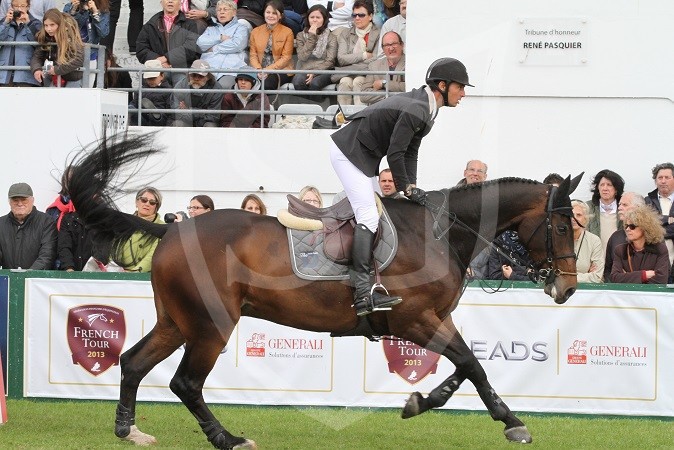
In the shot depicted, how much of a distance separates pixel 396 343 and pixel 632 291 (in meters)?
2.27

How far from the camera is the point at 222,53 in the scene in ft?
51.1

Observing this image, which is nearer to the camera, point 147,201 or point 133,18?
point 147,201

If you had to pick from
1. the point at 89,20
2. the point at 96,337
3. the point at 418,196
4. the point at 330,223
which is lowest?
the point at 96,337

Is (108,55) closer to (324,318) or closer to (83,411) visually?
(83,411)

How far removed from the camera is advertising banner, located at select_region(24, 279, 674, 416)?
10.6m

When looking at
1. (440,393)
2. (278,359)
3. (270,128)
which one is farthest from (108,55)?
(440,393)

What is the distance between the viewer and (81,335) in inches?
435

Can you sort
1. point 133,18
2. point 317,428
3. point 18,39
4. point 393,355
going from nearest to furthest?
point 317,428, point 393,355, point 18,39, point 133,18

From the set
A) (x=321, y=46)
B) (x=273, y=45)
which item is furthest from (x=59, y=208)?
(x=321, y=46)

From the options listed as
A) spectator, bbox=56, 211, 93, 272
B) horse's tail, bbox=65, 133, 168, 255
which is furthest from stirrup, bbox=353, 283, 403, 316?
spectator, bbox=56, 211, 93, 272

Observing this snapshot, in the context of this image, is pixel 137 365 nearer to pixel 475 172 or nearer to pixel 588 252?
pixel 588 252

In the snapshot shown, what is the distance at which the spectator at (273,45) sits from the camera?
15.4 m

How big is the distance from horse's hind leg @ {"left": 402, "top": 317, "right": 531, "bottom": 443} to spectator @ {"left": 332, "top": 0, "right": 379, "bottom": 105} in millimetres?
6893

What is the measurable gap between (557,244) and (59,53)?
26.6 feet
